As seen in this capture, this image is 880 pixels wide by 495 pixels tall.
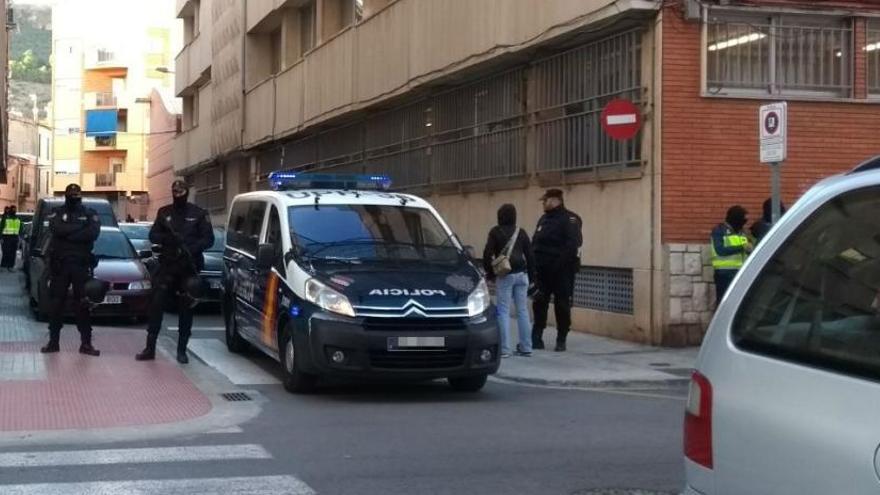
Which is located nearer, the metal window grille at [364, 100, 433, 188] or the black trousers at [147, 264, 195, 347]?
the black trousers at [147, 264, 195, 347]

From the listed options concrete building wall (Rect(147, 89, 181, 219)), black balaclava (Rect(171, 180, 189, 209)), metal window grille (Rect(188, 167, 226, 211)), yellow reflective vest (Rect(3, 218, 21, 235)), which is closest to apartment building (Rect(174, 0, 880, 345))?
black balaclava (Rect(171, 180, 189, 209))

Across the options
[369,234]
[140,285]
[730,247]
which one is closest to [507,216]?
[369,234]

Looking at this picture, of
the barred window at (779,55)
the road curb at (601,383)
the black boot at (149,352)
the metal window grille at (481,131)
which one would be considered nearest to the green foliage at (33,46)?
the metal window grille at (481,131)

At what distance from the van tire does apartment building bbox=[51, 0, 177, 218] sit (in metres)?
60.7

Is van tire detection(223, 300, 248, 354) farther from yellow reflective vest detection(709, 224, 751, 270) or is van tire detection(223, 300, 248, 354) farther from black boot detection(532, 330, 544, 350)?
yellow reflective vest detection(709, 224, 751, 270)

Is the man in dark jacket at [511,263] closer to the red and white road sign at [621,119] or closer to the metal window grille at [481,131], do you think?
the red and white road sign at [621,119]

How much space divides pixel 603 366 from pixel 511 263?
61.2 inches

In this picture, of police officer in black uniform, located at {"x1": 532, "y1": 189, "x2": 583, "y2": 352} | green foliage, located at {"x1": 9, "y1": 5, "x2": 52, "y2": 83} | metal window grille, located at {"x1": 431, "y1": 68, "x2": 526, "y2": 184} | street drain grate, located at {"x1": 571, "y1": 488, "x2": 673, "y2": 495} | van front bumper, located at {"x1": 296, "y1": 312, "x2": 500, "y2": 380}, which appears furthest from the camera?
green foliage, located at {"x1": 9, "y1": 5, "x2": 52, "y2": 83}

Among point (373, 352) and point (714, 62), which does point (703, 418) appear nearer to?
point (373, 352)

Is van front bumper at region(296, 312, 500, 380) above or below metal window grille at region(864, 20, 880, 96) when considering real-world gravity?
below

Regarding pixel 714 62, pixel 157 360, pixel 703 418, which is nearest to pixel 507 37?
pixel 714 62

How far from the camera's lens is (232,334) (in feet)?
45.7

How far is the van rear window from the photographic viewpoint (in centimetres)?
340

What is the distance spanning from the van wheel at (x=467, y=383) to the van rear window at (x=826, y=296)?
23.7 feet
